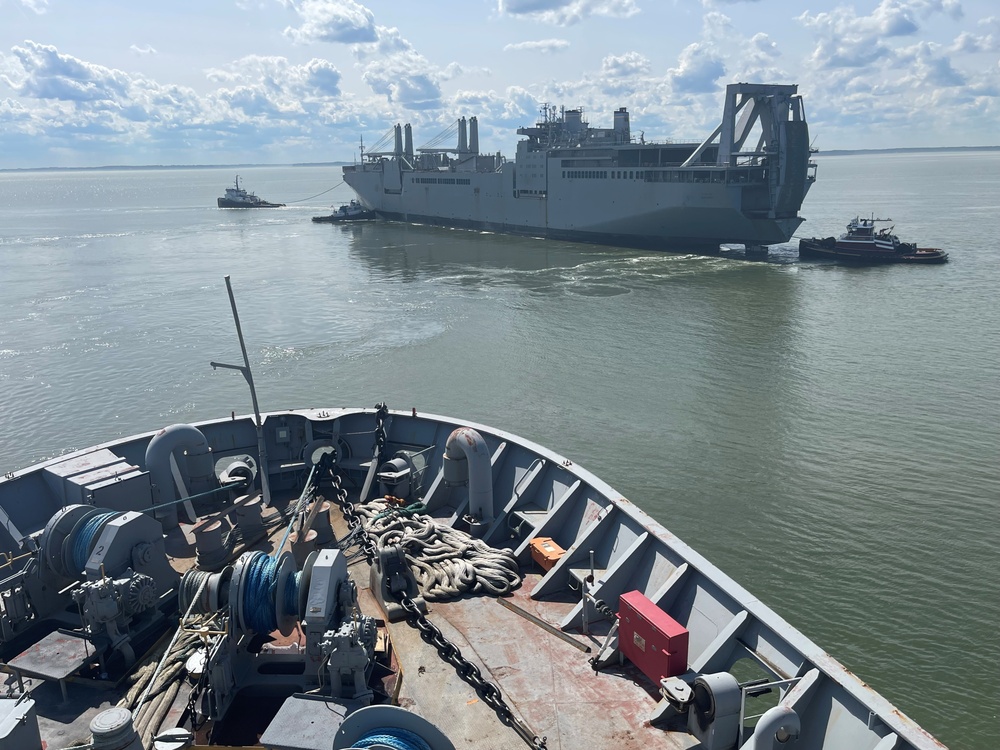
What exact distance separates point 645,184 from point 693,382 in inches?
1299

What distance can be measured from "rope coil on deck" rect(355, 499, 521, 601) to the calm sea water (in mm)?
6175

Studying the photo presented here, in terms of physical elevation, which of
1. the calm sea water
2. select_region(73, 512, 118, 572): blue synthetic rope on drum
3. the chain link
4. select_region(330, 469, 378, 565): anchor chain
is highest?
select_region(73, 512, 118, 572): blue synthetic rope on drum

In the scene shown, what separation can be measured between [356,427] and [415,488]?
1.70 m

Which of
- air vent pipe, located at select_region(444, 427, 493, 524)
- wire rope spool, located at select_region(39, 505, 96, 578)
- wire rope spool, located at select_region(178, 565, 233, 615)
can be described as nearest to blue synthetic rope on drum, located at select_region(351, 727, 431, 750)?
wire rope spool, located at select_region(178, 565, 233, 615)

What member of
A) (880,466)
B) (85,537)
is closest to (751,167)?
(880,466)

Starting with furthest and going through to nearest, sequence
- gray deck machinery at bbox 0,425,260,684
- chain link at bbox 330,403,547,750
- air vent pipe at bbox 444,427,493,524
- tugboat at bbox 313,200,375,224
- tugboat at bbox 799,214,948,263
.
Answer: tugboat at bbox 313,200,375,224
tugboat at bbox 799,214,948,263
air vent pipe at bbox 444,427,493,524
gray deck machinery at bbox 0,425,260,684
chain link at bbox 330,403,547,750

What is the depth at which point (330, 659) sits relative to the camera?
228 inches

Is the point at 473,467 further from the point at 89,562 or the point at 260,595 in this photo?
the point at 89,562

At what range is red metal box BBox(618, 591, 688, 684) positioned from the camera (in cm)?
625

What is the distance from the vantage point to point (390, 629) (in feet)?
24.1

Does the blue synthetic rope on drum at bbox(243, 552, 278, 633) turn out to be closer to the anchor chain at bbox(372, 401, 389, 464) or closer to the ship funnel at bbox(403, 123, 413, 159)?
the anchor chain at bbox(372, 401, 389, 464)

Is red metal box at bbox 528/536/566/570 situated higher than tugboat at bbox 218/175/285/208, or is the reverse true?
tugboat at bbox 218/175/285/208

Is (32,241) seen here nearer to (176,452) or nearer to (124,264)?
(124,264)

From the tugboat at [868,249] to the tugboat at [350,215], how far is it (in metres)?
53.2
